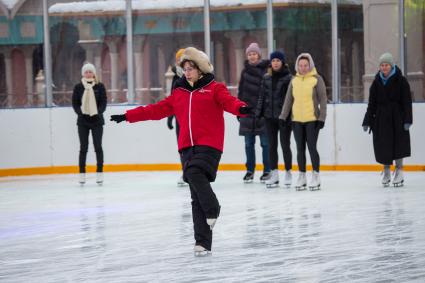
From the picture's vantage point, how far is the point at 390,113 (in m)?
11.4

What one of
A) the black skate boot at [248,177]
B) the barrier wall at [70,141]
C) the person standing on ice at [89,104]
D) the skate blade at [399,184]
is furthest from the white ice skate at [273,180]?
the barrier wall at [70,141]

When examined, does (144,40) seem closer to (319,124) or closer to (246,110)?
(319,124)

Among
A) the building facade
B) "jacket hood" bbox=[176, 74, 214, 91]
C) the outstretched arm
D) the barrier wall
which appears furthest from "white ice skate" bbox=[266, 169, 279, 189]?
"jacket hood" bbox=[176, 74, 214, 91]

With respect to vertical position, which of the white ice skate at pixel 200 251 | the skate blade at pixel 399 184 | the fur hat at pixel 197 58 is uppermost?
the fur hat at pixel 197 58

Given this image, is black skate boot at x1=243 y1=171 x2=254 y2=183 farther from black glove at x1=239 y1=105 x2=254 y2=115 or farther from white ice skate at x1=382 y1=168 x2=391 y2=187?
black glove at x1=239 y1=105 x2=254 y2=115

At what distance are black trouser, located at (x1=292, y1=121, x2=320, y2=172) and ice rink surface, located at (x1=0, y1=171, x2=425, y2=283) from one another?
0.38m

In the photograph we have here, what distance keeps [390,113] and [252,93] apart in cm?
167

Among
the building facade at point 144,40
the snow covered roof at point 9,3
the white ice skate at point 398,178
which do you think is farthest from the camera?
the snow covered roof at point 9,3

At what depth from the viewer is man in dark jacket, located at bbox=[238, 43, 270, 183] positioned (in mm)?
12125

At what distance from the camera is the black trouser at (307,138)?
11188 millimetres

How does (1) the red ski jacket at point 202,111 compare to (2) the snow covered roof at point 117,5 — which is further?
(2) the snow covered roof at point 117,5

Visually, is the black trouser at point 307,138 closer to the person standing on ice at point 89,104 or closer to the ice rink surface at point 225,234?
the ice rink surface at point 225,234

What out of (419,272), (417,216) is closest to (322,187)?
(417,216)

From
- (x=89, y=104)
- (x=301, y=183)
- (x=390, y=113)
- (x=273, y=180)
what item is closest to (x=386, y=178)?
(x=390, y=113)
